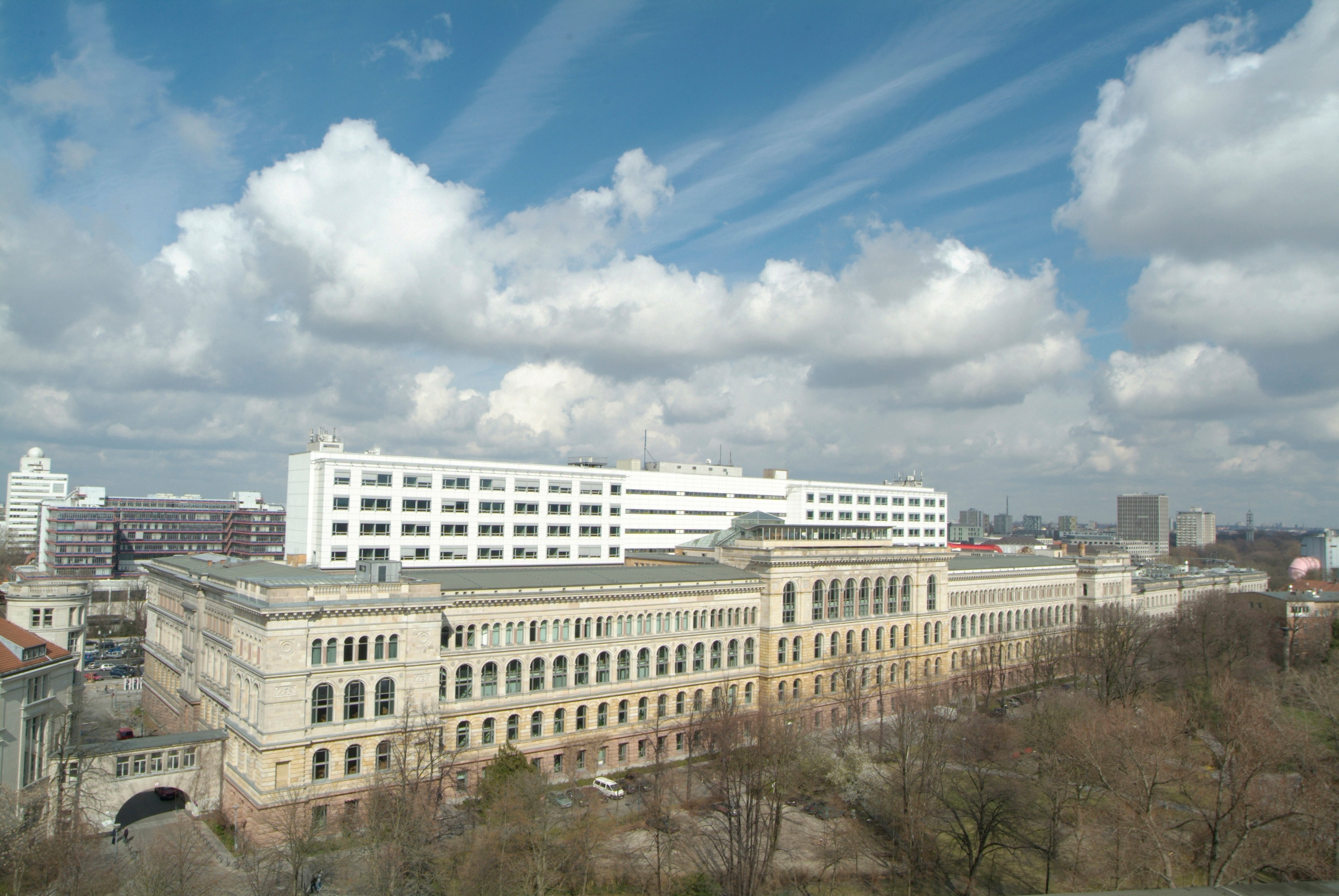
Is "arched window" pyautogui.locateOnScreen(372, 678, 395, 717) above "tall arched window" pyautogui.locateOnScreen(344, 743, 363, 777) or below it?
above

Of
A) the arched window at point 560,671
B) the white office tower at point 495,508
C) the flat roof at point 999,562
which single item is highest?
the white office tower at point 495,508

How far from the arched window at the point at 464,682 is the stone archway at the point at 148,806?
21.0m

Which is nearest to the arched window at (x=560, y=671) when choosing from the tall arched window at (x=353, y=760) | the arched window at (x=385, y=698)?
the arched window at (x=385, y=698)

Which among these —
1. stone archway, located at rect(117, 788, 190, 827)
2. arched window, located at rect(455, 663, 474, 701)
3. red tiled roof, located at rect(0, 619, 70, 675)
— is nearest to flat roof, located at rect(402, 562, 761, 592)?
arched window, located at rect(455, 663, 474, 701)

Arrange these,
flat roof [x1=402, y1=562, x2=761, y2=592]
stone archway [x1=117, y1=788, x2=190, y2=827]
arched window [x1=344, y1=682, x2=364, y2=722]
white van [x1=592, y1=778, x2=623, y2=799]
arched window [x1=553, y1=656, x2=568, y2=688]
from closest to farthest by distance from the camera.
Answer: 1. arched window [x1=344, y1=682, x2=364, y2=722]
2. stone archway [x1=117, y1=788, x2=190, y2=827]
3. white van [x1=592, y1=778, x2=623, y2=799]
4. flat roof [x1=402, y1=562, x2=761, y2=592]
5. arched window [x1=553, y1=656, x2=568, y2=688]

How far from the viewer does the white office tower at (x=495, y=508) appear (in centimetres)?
8981

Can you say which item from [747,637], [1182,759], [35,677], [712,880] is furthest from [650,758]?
[35,677]

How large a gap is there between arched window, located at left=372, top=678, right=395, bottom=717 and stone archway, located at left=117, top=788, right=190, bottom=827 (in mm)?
16916

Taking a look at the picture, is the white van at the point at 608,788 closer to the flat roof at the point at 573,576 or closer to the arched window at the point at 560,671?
the arched window at the point at 560,671

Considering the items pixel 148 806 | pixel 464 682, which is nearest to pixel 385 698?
pixel 464 682

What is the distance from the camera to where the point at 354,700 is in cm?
5822

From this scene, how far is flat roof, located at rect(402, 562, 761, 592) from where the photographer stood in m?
68.1

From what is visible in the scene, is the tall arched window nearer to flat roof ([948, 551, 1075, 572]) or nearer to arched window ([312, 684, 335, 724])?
arched window ([312, 684, 335, 724])

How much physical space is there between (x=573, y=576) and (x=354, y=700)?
24.0 meters
